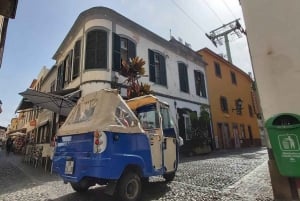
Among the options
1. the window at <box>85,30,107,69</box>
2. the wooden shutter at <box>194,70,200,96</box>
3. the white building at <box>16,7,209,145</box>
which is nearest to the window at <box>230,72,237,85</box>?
the white building at <box>16,7,209,145</box>

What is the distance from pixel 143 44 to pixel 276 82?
11.4 metres

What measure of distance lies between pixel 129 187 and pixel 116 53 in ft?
30.5

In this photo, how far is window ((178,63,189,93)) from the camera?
1664 cm

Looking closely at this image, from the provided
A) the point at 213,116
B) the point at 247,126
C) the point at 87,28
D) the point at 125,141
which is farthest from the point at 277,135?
the point at 247,126

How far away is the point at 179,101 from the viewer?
624 inches

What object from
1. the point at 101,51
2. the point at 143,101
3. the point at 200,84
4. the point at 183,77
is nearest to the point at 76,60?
the point at 101,51

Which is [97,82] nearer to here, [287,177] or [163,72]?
[163,72]

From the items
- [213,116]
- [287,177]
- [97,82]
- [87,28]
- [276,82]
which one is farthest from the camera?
[213,116]

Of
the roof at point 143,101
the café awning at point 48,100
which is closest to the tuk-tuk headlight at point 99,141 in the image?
the roof at point 143,101

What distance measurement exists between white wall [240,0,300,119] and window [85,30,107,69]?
28.6 feet

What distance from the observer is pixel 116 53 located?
39.8ft

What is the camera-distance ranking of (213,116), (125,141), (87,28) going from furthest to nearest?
(213,116) < (87,28) < (125,141)

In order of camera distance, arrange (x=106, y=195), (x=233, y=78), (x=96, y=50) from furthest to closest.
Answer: (x=233, y=78) < (x=96, y=50) < (x=106, y=195)

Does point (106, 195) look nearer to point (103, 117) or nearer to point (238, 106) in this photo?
point (103, 117)
